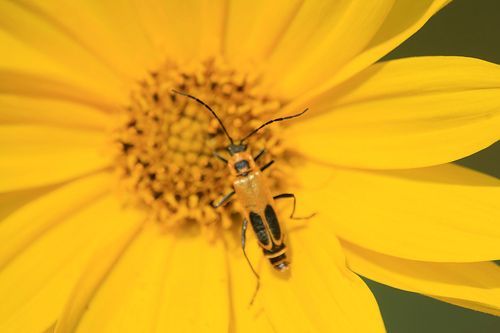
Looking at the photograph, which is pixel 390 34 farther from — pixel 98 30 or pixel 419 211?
pixel 98 30

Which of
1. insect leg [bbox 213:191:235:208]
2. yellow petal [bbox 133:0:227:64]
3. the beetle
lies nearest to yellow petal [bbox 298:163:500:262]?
the beetle

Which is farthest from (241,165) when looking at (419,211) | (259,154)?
(419,211)

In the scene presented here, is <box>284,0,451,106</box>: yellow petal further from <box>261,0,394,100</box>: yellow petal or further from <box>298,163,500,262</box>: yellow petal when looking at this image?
<box>298,163,500,262</box>: yellow petal

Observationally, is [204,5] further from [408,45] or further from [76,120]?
[408,45]

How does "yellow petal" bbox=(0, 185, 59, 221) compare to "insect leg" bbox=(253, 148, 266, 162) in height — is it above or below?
above

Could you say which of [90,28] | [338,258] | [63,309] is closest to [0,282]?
[63,309]
